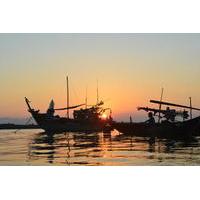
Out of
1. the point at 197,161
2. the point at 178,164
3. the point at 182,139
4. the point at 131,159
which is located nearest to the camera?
the point at 178,164

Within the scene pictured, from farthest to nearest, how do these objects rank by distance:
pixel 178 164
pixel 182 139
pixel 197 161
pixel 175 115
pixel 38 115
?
1. pixel 38 115
2. pixel 175 115
3. pixel 182 139
4. pixel 197 161
5. pixel 178 164

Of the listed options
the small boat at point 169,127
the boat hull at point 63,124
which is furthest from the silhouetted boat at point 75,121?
the small boat at point 169,127

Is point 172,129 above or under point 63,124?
under

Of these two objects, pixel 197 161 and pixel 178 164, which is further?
pixel 197 161

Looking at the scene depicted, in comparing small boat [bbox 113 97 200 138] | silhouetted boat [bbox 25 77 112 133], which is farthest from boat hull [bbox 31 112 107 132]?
small boat [bbox 113 97 200 138]

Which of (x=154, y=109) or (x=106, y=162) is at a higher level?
(x=154, y=109)

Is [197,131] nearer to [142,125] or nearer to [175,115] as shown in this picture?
[175,115]

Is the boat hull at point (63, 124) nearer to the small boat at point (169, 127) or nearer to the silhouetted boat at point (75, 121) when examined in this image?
the silhouetted boat at point (75, 121)

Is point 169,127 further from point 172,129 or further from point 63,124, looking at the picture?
point 63,124

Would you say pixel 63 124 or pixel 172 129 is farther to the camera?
pixel 63 124

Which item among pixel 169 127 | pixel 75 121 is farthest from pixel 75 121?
pixel 169 127

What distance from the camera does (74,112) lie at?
49.3 meters
